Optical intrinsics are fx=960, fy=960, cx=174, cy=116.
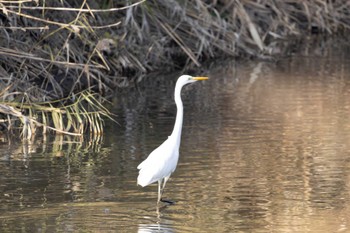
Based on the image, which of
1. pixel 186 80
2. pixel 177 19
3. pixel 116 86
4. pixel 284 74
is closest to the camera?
pixel 186 80

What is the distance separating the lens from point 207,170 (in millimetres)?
9664

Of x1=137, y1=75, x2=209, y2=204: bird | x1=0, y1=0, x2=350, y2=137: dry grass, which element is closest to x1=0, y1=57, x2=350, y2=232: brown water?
x1=137, y1=75, x2=209, y2=204: bird

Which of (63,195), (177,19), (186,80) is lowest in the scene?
(63,195)

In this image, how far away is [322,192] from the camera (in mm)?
8648

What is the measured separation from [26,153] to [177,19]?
8.27 m

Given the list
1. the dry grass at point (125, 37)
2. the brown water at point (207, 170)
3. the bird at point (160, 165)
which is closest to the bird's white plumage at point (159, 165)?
the bird at point (160, 165)

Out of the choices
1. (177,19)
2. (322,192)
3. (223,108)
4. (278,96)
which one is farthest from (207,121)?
(177,19)

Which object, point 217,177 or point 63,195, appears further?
point 217,177

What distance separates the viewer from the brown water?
7828 mm

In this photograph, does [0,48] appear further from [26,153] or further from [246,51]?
[246,51]

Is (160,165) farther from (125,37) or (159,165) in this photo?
(125,37)

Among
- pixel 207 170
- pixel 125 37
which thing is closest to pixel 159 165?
pixel 207 170

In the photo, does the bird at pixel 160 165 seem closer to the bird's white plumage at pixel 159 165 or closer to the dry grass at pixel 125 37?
the bird's white plumage at pixel 159 165

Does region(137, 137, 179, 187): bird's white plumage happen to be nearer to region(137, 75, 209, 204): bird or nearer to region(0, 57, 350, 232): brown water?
region(137, 75, 209, 204): bird
